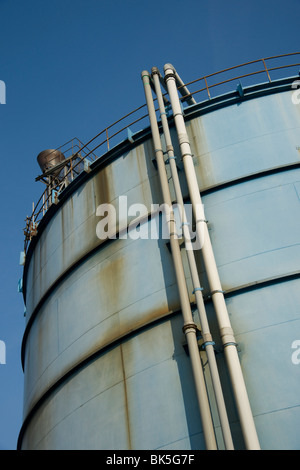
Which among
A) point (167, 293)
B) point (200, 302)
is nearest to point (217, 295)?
point (200, 302)

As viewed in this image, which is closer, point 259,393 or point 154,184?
point 259,393

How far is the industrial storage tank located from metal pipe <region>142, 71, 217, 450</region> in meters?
0.08

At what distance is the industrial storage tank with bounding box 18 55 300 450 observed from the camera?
22.5ft

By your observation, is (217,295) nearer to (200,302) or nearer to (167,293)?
(200,302)

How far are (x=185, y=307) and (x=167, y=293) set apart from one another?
73 centimetres

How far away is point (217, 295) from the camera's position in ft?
23.5

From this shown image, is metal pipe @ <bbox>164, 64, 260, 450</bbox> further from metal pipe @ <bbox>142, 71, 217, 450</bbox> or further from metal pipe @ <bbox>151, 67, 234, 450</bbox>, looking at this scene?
metal pipe @ <bbox>142, 71, 217, 450</bbox>

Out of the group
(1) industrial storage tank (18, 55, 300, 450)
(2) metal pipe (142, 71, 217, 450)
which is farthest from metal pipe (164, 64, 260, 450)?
(2) metal pipe (142, 71, 217, 450)

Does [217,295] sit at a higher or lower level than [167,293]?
lower

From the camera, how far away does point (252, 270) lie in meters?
7.58
